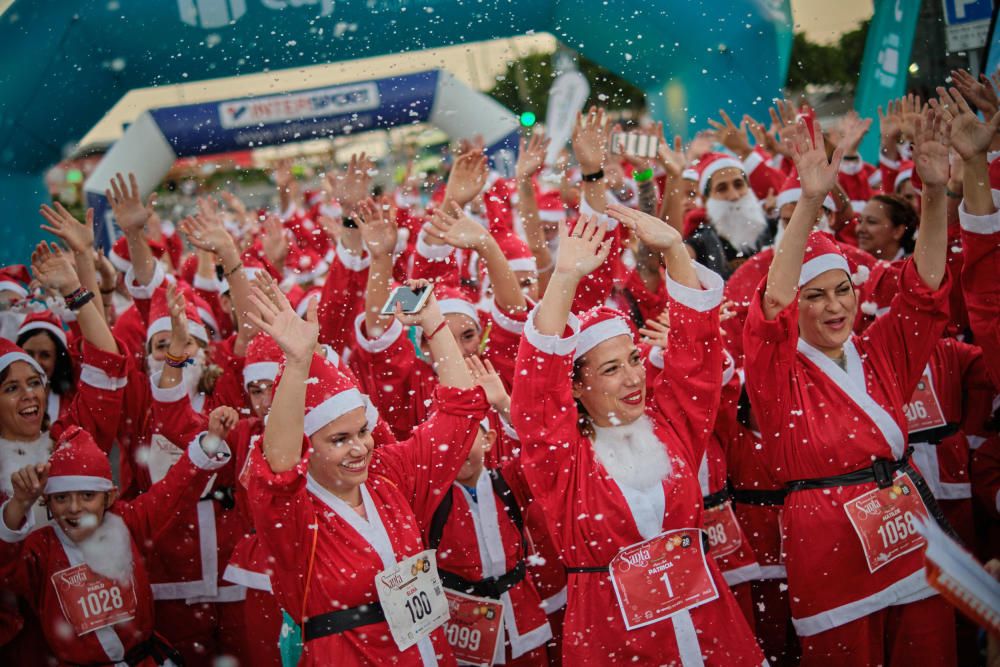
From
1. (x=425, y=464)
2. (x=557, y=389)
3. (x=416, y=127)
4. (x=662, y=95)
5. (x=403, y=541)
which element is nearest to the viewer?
(x=557, y=389)

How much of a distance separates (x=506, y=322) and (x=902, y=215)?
9.75 feet

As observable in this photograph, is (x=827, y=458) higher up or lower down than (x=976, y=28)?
lower down

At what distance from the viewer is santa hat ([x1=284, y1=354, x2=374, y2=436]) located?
118 inches

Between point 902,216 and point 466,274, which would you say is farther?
point 466,274

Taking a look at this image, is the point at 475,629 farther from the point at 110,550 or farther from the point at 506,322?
the point at 110,550

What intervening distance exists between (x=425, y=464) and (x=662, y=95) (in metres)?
5.69

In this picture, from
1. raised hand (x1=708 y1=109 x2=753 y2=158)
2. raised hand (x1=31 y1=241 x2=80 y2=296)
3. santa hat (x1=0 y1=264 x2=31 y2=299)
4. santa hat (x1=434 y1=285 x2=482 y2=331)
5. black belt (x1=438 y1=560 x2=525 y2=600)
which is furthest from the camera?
raised hand (x1=708 y1=109 x2=753 y2=158)

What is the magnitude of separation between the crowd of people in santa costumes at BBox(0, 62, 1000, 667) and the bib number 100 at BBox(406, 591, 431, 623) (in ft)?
0.05

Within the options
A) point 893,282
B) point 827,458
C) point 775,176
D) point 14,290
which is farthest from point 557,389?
point 775,176

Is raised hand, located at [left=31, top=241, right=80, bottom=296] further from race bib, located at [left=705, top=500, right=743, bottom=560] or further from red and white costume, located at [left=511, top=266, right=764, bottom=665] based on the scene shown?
race bib, located at [left=705, top=500, right=743, bottom=560]

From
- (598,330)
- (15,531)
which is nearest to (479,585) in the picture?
(598,330)

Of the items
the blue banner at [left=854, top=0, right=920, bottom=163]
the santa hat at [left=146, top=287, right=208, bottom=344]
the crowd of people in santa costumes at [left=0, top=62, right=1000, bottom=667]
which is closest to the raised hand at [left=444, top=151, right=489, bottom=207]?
the crowd of people in santa costumes at [left=0, top=62, right=1000, bottom=667]

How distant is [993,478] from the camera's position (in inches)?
169

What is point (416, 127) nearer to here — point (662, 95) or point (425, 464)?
point (662, 95)
